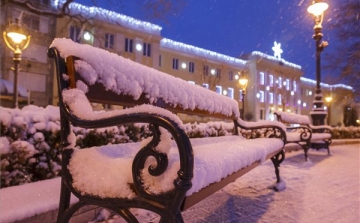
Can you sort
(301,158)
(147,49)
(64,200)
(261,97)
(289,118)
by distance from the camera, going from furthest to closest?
(261,97) < (147,49) < (301,158) < (289,118) < (64,200)

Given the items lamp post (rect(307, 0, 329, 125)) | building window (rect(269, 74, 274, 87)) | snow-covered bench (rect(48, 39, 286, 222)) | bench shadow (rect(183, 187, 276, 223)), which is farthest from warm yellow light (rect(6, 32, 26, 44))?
building window (rect(269, 74, 274, 87))

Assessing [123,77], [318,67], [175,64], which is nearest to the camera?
[123,77]

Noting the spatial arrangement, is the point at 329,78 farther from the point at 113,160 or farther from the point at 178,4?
the point at 113,160

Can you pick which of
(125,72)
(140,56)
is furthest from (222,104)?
(140,56)

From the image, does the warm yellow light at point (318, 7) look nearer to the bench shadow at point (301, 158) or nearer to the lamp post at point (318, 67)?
the lamp post at point (318, 67)

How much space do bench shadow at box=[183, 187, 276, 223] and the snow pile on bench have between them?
3.26 ft

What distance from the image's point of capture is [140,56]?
3102 centimetres

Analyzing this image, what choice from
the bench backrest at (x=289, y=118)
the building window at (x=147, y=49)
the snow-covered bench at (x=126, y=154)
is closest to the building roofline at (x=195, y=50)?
the building window at (x=147, y=49)

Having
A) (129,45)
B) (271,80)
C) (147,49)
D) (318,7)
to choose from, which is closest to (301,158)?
(318,7)

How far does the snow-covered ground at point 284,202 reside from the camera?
2736mm

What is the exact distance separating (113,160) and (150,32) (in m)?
31.3

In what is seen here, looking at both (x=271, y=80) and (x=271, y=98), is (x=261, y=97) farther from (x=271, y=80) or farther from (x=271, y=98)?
(x=271, y=80)

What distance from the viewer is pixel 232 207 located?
3082mm

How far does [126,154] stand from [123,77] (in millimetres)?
471
